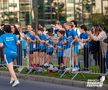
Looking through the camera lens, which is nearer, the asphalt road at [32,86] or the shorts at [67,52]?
the asphalt road at [32,86]

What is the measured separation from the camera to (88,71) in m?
15.2

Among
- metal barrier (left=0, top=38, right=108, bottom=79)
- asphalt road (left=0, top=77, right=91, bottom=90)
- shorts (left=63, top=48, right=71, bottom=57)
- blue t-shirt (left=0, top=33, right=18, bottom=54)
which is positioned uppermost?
blue t-shirt (left=0, top=33, right=18, bottom=54)

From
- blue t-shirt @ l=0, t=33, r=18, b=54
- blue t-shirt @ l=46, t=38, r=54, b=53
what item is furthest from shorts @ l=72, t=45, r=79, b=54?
blue t-shirt @ l=0, t=33, r=18, b=54

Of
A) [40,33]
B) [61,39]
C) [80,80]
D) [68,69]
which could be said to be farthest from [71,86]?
[40,33]

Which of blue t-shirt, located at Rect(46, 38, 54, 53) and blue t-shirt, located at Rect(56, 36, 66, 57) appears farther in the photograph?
blue t-shirt, located at Rect(46, 38, 54, 53)

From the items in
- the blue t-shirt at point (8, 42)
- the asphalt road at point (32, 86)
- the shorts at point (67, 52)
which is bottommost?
the asphalt road at point (32, 86)

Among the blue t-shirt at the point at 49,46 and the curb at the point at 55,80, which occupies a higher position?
the blue t-shirt at the point at 49,46

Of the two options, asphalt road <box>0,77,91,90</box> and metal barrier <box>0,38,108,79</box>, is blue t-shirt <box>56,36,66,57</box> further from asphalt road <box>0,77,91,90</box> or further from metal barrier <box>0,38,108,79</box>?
asphalt road <box>0,77,91,90</box>

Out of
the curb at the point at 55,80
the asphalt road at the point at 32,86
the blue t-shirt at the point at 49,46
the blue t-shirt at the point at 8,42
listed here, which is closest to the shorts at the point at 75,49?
the blue t-shirt at the point at 49,46

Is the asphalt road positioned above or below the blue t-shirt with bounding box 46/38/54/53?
below

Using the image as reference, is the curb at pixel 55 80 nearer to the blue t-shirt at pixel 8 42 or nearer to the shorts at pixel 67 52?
the shorts at pixel 67 52

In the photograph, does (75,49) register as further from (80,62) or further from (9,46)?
(9,46)

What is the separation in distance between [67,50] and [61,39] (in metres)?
0.59

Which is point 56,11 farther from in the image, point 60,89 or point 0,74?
point 60,89
